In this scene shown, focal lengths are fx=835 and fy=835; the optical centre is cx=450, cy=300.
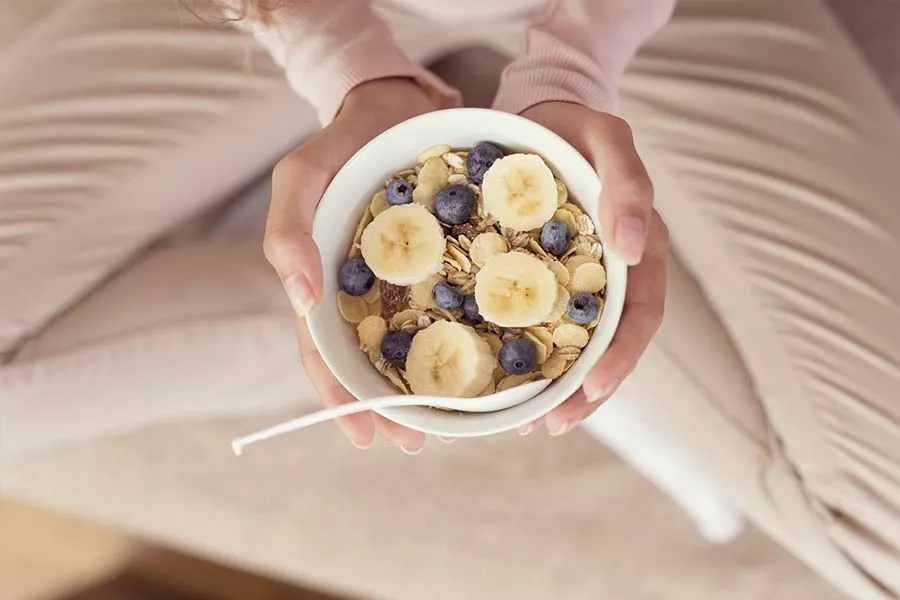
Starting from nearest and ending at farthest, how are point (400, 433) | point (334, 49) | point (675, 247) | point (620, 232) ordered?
1. point (620, 232)
2. point (400, 433)
3. point (334, 49)
4. point (675, 247)

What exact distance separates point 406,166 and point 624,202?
0.17 metres

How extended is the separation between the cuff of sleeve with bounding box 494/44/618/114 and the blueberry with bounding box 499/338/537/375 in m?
0.23

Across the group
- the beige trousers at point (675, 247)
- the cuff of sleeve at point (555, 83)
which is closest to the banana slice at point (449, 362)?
the cuff of sleeve at point (555, 83)

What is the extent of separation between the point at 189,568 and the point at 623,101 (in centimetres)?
93

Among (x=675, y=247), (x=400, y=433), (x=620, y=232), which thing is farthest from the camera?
(x=675, y=247)

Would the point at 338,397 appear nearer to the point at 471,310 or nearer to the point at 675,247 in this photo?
the point at 471,310

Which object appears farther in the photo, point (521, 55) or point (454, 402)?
point (521, 55)

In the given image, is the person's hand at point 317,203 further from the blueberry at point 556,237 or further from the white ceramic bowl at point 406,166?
the blueberry at point 556,237

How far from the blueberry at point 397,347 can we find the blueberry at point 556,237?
0.11 m

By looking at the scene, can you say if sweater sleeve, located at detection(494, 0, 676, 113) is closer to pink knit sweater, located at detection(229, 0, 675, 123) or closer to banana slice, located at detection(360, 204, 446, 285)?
pink knit sweater, located at detection(229, 0, 675, 123)

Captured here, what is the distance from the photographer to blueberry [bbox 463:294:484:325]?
1.89 ft

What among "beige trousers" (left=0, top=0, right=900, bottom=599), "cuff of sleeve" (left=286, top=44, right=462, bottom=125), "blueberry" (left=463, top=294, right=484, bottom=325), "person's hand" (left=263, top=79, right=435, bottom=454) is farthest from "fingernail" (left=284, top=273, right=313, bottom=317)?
"beige trousers" (left=0, top=0, right=900, bottom=599)

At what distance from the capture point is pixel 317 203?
0.61 metres

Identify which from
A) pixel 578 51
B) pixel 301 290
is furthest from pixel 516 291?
pixel 578 51
